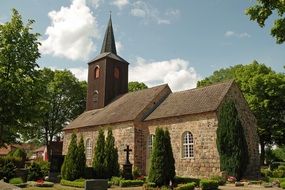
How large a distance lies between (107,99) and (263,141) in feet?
61.5

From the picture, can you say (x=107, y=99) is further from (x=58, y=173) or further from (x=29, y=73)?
(x=29, y=73)

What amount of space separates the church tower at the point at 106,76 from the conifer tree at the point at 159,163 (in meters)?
17.2

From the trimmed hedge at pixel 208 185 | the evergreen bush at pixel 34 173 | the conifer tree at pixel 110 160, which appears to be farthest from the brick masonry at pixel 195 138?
the evergreen bush at pixel 34 173

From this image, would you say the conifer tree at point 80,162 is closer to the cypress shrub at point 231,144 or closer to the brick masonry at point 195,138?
the brick masonry at point 195,138

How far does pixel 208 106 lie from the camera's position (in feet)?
74.7

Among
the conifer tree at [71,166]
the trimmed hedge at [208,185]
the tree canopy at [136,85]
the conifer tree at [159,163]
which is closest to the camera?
the trimmed hedge at [208,185]

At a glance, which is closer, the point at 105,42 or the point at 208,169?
the point at 208,169

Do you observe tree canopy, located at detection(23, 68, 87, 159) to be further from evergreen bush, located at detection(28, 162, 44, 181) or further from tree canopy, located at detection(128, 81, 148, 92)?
evergreen bush, located at detection(28, 162, 44, 181)

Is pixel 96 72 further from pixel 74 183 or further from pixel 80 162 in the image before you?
pixel 74 183

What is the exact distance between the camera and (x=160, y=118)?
Answer: 25.7 metres

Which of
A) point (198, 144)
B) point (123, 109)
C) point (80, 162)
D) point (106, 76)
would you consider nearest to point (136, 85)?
point (106, 76)

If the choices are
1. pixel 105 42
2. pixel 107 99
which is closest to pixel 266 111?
pixel 107 99

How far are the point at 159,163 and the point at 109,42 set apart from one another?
73.3 ft

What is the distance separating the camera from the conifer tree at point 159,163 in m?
17.6
